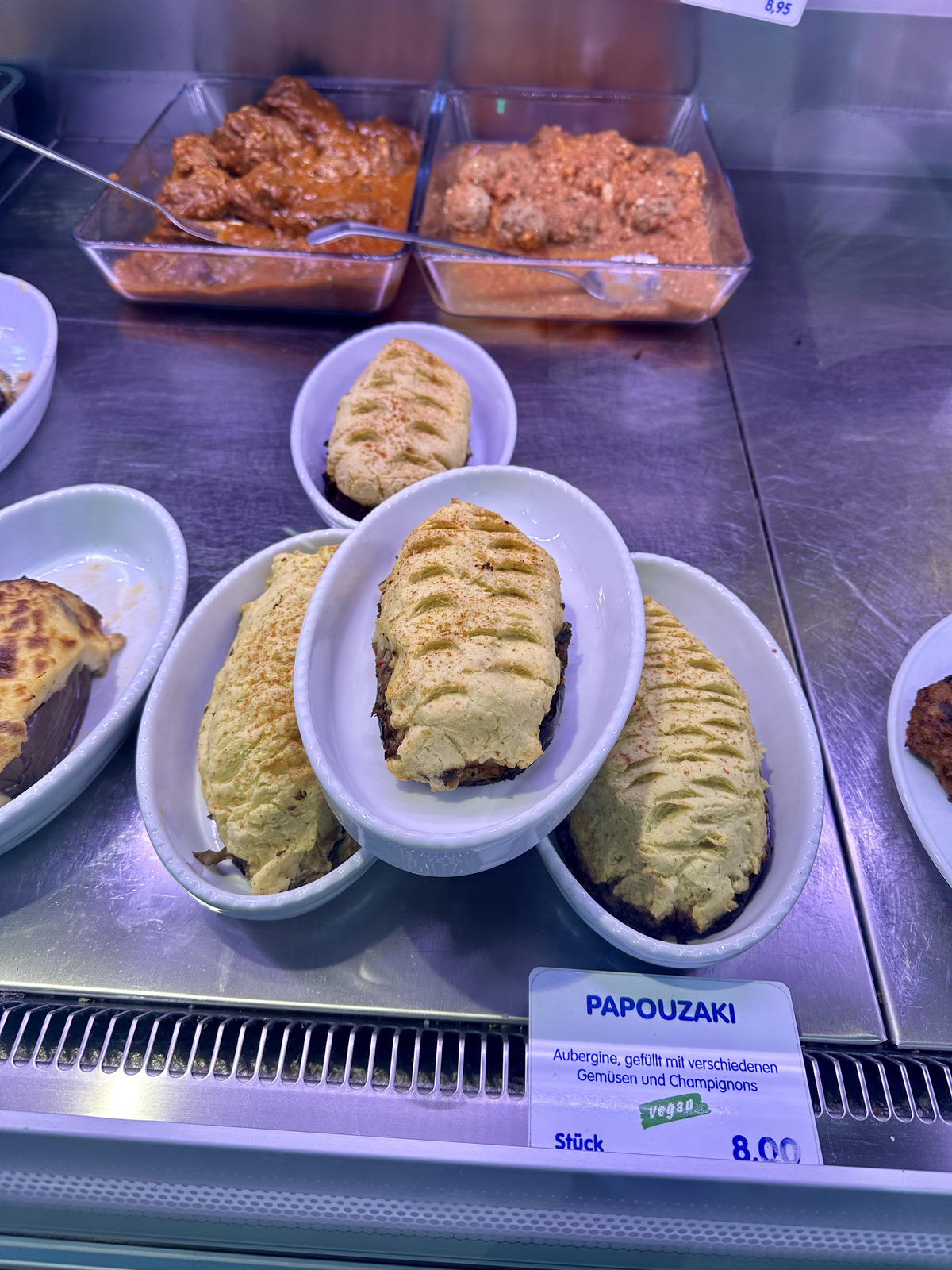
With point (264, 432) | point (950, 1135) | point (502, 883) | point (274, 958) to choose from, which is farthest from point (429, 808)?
point (264, 432)

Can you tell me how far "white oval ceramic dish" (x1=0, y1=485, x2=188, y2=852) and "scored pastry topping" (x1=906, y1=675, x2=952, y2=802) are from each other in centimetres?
162

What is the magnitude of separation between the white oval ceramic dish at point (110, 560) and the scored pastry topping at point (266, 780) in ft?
0.99

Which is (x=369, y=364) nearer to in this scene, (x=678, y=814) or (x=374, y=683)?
(x=374, y=683)

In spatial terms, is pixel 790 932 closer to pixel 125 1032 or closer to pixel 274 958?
pixel 274 958

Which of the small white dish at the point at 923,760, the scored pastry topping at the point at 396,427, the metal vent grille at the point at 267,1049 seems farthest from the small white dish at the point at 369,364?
the metal vent grille at the point at 267,1049

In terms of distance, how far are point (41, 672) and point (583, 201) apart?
2290 mm

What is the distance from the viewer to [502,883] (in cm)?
144

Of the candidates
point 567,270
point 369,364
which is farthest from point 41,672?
point 567,270

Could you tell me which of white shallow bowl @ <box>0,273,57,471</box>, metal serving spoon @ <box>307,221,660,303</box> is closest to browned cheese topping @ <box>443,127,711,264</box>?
metal serving spoon @ <box>307,221,660,303</box>

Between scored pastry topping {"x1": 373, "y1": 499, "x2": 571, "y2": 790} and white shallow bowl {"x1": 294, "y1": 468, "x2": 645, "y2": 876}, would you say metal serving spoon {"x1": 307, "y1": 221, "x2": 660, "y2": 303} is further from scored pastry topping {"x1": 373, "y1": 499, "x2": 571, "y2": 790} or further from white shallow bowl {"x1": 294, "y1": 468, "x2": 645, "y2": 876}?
scored pastry topping {"x1": 373, "y1": 499, "x2": 571, "y2": 790}

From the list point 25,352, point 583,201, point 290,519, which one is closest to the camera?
point 290,519

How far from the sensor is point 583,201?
2.54 metres

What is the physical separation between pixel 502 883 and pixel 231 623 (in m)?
0.81

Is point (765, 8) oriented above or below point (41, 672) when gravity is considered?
above
